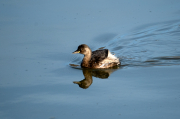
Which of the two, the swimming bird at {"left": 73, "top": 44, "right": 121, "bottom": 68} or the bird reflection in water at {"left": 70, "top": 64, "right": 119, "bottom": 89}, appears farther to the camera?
the swimming bird at {"left": 73, "top": 44, "right": 121, "bottom": 68}

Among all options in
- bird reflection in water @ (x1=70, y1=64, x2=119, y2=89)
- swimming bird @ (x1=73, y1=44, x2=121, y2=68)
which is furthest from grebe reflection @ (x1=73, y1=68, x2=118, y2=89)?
swimming bird @ (x1=73, y1=44, x2=121, y2=68)

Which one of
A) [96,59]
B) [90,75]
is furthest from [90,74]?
[96,59]

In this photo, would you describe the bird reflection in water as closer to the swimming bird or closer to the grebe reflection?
the grebe reflection

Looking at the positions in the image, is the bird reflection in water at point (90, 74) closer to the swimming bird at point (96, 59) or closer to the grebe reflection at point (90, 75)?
the grebe reflection at point (90, 75)

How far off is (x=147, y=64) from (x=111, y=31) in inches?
130

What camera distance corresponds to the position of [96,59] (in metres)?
11.0

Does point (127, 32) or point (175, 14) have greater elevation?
point (175, 14)

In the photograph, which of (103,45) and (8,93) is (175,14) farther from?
(8,93)

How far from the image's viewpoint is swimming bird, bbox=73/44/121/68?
1087cm

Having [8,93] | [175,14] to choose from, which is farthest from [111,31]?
[8,93]

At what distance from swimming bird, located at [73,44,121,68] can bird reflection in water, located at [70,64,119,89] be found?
0.20 metres

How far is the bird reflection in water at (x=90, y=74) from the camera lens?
9245 millimetres

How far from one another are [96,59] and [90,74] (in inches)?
32.8

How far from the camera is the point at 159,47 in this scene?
12.8 m
